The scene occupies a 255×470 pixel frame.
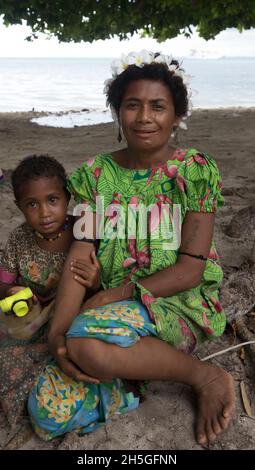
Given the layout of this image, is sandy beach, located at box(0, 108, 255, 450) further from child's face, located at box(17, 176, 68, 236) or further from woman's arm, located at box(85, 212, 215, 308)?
child's face, located at box(17, 176, 68, 236)

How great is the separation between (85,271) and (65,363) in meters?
0.36

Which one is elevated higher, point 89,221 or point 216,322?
point 89,221

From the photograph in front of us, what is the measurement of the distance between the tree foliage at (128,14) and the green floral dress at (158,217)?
5.94 m

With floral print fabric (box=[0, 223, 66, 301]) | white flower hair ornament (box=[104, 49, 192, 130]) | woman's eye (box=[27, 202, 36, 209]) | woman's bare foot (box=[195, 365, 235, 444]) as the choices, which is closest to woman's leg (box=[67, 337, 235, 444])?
woman's bare foot (box=[195, 365, 235, 444])

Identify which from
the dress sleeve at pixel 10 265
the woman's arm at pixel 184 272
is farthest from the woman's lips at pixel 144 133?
the dress sleeve at pixel 10 265

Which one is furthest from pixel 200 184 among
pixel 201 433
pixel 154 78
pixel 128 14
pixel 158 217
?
pixel 128 14

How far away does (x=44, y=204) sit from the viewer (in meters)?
1.85

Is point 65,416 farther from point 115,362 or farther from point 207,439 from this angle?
point 207,439

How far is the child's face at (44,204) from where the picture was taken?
72.4 inches

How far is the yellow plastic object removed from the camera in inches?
68.3

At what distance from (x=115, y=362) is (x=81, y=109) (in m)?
9.63

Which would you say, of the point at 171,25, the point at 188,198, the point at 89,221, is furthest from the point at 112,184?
the point at 171,25

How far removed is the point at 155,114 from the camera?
169 centimetres

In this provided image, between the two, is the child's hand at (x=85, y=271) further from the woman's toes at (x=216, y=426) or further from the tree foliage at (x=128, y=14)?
the tree foliage at (x=128, y=14)
